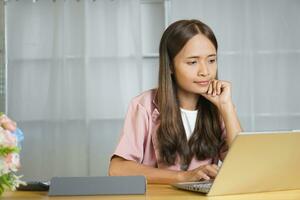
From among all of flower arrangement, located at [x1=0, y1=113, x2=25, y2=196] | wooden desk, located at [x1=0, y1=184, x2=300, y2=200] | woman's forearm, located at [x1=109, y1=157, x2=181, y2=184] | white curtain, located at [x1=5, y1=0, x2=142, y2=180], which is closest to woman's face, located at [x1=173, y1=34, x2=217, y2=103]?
woman's forearm, located at [x1=109, y1=157, x2=181, y2=184]

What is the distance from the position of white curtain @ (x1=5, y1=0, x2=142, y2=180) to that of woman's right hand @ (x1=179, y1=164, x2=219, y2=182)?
258cm

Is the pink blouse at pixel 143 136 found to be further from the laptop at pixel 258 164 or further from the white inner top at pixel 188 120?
the laptop at pixel 258 164

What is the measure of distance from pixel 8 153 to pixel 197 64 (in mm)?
942

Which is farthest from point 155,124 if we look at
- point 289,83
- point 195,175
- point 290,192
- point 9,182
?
point 289,83

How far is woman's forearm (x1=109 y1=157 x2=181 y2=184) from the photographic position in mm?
1572

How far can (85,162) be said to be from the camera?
4.06 metres

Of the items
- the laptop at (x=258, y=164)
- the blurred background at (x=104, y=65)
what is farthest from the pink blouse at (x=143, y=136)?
the blurred background at (x=104, y=65)

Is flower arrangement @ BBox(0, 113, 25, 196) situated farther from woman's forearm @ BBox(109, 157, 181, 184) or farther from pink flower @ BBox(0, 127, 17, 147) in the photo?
woman's forearm @ BBox(109, 157, 181, 184)

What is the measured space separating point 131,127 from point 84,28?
2394mm

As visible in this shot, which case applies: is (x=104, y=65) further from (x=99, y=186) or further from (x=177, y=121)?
(x=99, y=186)

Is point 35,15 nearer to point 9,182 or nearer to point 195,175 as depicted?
point 195,175

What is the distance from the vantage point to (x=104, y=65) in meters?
4.08

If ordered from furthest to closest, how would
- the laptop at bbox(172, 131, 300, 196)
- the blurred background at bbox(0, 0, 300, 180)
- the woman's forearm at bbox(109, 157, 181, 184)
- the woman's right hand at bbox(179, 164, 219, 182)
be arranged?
the blurred background at bbox(0, 0, 300, 180) < the woman's forearm at bbox(109, 157, 181, 184) < the woman's right hand at bbox(179, 164, 219, 182) < the laptop at bbox(172, 131, 300, 196)

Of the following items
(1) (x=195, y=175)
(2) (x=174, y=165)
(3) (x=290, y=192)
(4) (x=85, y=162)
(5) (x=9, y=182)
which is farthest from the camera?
(4) (x=85, y=162)
